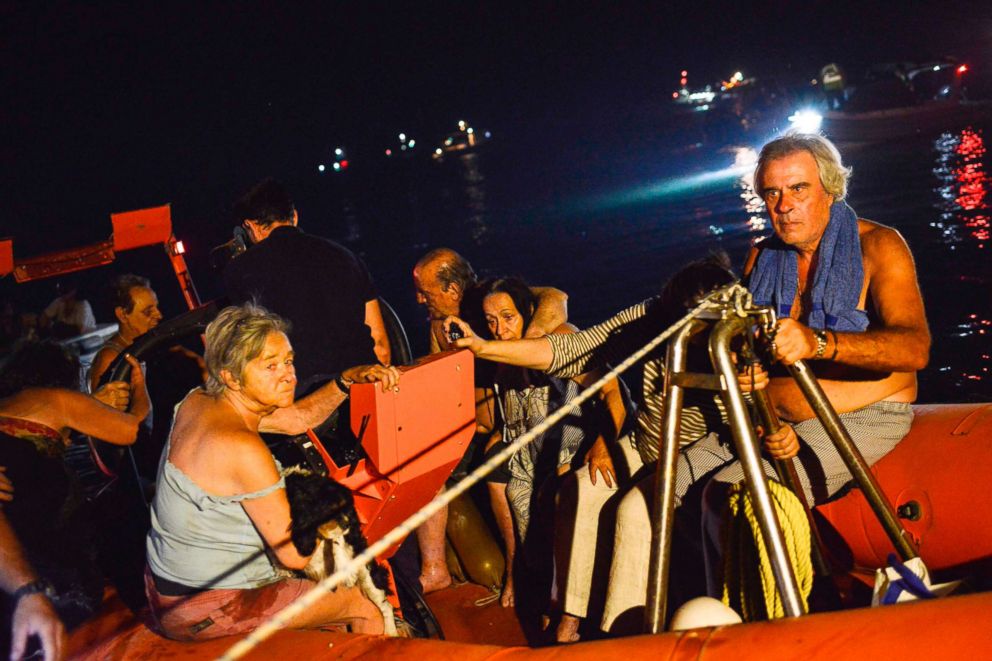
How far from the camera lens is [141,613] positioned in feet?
10.7

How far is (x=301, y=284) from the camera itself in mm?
4230

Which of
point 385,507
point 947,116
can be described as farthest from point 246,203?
point 947,116

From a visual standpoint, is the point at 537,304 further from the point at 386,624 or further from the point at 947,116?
the point at 947,116

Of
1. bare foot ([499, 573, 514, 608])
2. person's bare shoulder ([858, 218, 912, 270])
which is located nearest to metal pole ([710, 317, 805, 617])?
person's bare shoulder ([858, 218, 912, 270])

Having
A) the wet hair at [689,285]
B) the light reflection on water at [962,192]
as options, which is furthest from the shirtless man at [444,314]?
the light reflection on water at [962,192]

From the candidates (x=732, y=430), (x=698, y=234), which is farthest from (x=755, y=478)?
(x=698, y=234)

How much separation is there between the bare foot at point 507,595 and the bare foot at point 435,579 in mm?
377

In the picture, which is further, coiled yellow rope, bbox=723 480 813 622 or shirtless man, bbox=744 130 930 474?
shirtless man, bbox=744 130 930 474

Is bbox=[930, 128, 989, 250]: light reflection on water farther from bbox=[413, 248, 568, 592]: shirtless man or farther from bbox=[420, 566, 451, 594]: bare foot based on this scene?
bbox=[420, 566, 451, 594]: bare foot

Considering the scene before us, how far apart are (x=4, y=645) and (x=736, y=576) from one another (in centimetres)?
321

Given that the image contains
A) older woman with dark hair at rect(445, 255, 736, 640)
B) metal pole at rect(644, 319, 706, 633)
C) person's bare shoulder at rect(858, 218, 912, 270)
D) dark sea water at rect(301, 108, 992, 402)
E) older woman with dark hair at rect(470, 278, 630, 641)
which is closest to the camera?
metal pole at rect(644, 319, 706, 633)

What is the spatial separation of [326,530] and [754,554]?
156cm

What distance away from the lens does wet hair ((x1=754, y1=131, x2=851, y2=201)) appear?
3.11 m

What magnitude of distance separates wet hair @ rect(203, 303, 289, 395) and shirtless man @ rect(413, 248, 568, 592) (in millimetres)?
1319
